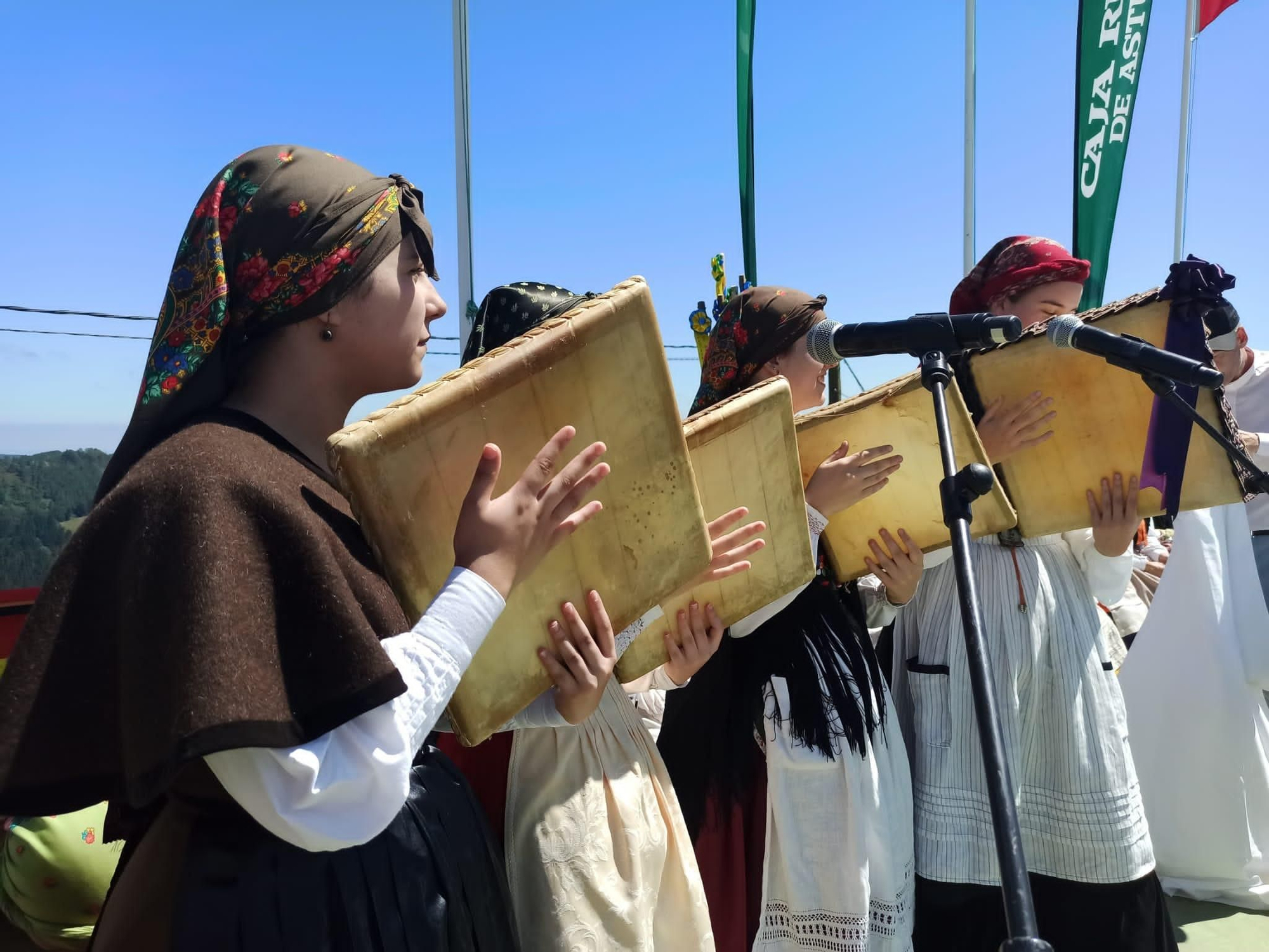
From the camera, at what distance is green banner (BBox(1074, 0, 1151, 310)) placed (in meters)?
6.53

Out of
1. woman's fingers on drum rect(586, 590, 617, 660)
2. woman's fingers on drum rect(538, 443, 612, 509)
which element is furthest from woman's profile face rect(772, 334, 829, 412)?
woman's fingers on drum rect(538, 443, 612, 509)

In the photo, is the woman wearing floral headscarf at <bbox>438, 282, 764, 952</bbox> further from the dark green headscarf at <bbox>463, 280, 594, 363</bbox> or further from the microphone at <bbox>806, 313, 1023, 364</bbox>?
the microphone at <bbox>806, 313, 1023, 364</bbox>

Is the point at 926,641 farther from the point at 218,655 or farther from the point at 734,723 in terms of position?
the point at 218,655

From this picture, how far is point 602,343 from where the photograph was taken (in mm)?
1036

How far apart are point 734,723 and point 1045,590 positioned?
0.84m

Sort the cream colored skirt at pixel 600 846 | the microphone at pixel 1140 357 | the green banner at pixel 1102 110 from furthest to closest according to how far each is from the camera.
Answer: the green banner at pixel 1102 110, the microphone at pixel 1140 357, the cream colored skirt at pixel 600 846

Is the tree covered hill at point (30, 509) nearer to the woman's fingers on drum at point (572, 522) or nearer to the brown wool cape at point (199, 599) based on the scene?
the brown wool cape at point (199, 599)

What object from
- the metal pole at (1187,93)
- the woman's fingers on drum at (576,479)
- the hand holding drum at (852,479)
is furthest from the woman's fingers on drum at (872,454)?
the metal pole at (1187,93)

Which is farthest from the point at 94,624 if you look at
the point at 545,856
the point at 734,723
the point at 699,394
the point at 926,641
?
the point at 926,641

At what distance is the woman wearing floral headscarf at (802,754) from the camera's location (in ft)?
5.92

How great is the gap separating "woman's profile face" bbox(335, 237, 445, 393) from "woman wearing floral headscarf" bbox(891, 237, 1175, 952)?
A: 53.2 inches

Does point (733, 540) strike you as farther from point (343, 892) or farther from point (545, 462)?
point (343, 892)

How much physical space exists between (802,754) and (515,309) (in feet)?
3.63

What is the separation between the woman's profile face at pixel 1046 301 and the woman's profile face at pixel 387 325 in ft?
5.18
